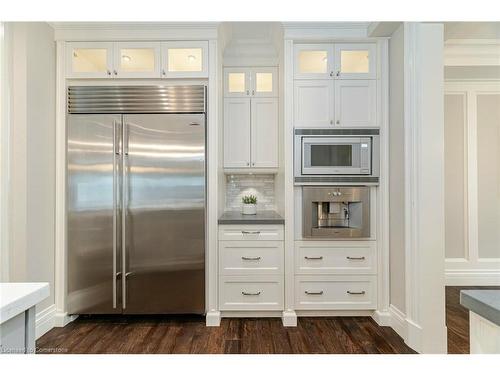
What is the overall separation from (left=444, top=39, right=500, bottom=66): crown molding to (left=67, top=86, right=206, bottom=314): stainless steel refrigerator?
2.78m

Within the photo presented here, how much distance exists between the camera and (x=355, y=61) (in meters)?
2.82

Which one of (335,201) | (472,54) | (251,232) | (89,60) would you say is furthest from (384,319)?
(89,60)

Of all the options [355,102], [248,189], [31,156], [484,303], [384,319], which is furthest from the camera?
[248,189]

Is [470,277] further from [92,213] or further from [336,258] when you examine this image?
[92,213]

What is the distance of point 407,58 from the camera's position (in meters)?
2.35

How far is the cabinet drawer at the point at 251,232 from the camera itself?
2.74 meters

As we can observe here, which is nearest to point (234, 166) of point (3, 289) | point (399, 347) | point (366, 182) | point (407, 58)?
point (366, 182)

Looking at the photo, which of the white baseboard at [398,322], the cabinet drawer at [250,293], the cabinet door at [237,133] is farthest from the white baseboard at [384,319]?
the cabinet door at [237,133]

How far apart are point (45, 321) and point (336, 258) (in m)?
2.49

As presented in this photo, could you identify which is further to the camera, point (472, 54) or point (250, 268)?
point (472, 54)

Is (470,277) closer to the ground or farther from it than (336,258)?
closer to the ground

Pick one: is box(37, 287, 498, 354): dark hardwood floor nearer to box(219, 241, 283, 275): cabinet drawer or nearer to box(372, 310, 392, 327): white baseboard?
box(372, 310, 392, 327): white baseboard

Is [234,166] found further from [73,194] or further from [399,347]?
[399,347]

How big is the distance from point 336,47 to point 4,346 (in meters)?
2.93
